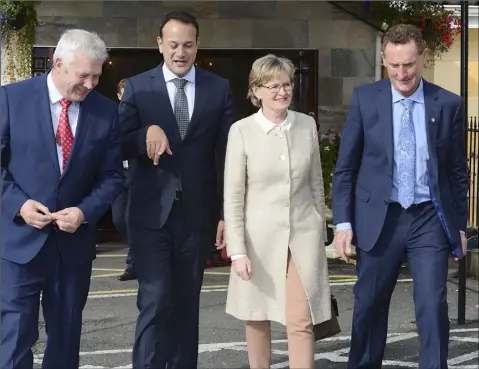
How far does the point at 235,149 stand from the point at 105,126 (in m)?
0.72

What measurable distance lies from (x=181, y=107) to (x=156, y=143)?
0.43 meters

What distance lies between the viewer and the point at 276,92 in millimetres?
6246

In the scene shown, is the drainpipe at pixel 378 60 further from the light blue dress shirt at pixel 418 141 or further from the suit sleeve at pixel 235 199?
the suit sleeve at pixel 235 199

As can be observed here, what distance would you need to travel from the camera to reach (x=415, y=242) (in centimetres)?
634

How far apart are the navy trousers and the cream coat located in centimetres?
28

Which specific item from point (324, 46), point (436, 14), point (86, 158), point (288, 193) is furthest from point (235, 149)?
point (324, 46)

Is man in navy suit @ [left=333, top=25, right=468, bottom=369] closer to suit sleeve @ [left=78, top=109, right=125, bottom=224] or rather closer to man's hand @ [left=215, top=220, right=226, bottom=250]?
man's hand @ [left=215, top=220, right=226, bottom=250]

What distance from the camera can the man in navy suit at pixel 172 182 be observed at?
644 centimetres

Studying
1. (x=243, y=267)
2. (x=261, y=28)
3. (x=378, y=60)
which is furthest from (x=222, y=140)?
(x=378, y=60)

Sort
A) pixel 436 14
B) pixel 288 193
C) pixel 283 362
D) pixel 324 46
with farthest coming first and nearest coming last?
pixel 324 46, pixel 436 14, pixel 283 362, pixel 288 193

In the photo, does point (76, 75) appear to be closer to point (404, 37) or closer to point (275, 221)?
point (275, 221)

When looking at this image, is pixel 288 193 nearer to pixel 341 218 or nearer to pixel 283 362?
pixel 341 218

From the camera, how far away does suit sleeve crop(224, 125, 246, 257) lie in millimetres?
6203

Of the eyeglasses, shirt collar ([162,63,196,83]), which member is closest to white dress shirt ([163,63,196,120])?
shirt collar ([162,63,196,83])
